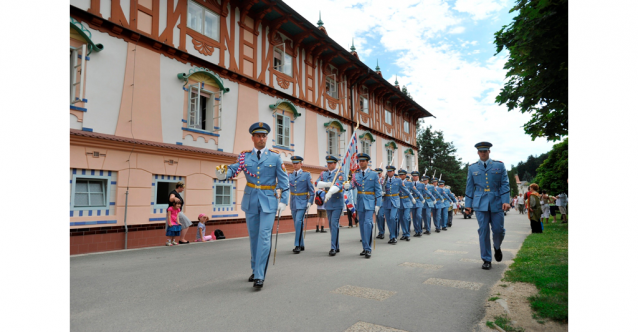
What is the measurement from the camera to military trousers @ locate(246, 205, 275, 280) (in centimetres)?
552

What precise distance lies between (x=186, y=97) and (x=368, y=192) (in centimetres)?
768

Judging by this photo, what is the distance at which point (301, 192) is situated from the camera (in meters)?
9.84

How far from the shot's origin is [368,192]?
880 centimetres

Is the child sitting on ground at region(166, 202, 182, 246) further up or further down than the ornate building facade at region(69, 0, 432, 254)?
further down

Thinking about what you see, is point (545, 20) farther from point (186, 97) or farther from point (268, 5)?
point (268, 5)

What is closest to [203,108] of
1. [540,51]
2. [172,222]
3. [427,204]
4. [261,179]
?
[172,222]

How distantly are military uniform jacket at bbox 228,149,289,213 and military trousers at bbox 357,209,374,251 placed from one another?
2902 mm

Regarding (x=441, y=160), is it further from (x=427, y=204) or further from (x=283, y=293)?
(x=283, y=293)

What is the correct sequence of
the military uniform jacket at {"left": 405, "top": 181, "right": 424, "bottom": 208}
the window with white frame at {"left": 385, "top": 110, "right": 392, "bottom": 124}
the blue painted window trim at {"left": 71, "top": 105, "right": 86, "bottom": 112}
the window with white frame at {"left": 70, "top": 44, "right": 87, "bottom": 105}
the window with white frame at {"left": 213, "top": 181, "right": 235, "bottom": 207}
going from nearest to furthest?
the blue painted window trim at {"left": 71, "top": 105, "right": 86, "bottom": 112}
the window with white frame at {"left": 70, "top": 44, "right": 87, "bottom": 105}
the military uniform jacket at {"left": 405, "top": 181, "right": 424, "bottom": 208}
the window with white frame at {"left": 213, "top": 181, "right": 235, "bottom": 207}
the window with white frame at {"left": 385, "top": 110, "right": 392, "bottom": 124}

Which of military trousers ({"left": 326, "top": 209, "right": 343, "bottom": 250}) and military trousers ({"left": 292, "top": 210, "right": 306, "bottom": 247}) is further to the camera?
military trousers ({"left": 292, "top": 210, "right": 306, "bottom": 247})

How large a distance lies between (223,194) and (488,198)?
385 inches

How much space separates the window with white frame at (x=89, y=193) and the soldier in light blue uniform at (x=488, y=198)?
945cm

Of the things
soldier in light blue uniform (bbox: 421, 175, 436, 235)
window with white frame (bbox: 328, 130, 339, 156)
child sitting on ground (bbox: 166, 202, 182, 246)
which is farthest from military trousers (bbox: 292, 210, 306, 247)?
window with white frame (bbox: 328, 130, 339, 156)

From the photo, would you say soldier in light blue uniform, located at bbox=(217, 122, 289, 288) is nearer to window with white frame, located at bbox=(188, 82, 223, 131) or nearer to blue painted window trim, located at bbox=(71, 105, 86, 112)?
blue painted window trim, located at bbox=(71, 105, 86, 112)
